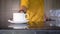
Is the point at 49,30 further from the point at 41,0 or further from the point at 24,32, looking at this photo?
the point at 41,0

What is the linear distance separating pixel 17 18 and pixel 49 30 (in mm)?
246

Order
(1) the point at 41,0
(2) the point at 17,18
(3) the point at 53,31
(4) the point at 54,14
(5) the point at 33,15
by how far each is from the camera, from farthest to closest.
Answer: (4) the point at 54,14 → (1) the point at 41,0 → (5) the point at 33,15 → (2) the point at 17,18 → (3) the point at 53,31

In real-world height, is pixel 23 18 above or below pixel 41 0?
below

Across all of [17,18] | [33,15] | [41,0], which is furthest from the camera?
[41,0]

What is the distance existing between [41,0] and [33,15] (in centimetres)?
24

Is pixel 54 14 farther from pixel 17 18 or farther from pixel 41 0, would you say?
pixel 17 18

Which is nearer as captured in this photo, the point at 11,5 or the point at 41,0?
the point at 41,0

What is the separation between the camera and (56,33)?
1.98ft

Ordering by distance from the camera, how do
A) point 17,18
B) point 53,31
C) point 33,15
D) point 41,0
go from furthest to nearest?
1. point 41,0
2. point 33,15
3. point 17,18
4. point 53,31

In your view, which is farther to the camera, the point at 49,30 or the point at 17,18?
the point at 17,18

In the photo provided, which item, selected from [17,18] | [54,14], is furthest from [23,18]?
[54,14]

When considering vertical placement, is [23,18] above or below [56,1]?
below

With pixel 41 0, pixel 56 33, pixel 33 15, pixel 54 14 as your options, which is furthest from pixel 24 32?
pixel 54 14

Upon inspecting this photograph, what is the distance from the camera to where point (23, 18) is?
803 millimetres
